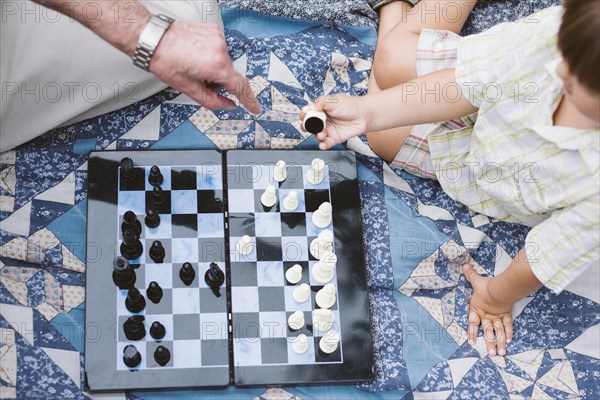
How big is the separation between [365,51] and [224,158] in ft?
1.74

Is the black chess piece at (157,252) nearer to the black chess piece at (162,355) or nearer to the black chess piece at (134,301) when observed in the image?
the black chess piece at (134,301)

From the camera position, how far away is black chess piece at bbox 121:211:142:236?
4.91 ft

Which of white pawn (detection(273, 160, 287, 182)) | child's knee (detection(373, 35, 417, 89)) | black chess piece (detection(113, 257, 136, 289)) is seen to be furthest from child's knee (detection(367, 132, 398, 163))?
black chess piece (detection(113, 257, 136, 289))

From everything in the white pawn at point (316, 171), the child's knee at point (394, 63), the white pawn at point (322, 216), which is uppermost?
the child's knee at point (394, 63)

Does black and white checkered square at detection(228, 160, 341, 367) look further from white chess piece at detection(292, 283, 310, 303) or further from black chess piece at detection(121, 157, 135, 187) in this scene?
black chess piece at detection(121, 157, 135, 187)

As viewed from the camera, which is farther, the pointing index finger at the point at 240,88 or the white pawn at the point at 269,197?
the white pawn at the point at 269,197

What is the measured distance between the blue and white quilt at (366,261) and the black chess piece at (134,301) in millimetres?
130

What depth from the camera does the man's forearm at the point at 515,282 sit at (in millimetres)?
1466

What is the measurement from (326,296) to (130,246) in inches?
17.6

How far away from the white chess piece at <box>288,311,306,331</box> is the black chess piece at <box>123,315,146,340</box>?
1.04 ft

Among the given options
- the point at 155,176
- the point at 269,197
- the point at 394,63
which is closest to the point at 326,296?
the point at 269,197

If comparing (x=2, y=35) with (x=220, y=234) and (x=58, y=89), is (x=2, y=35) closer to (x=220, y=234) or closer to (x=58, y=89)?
(x=58, y=89)

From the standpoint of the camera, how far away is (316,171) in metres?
1.59

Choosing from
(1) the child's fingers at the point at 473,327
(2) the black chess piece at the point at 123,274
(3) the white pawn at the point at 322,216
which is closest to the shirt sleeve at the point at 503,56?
(3) the white pawn at the point at 322,216
